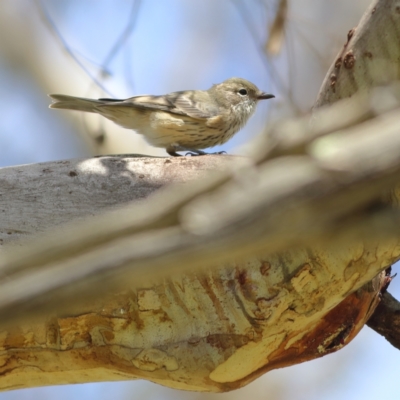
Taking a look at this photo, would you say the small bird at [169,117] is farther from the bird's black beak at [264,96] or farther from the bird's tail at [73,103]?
the bird's black beak at [264,96]

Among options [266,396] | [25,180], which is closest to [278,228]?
[25,180]

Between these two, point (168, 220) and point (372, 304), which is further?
point (372, 304)

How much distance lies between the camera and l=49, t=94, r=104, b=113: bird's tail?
14.1 feet

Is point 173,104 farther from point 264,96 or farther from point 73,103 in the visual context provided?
point 264,96

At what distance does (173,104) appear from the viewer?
456 centimetres

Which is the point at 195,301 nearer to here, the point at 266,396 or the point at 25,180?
the point at 25,180

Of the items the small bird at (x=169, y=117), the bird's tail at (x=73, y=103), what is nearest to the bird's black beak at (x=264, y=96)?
the small bird at (x=169, y=117)

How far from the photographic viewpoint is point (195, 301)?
2385 mm

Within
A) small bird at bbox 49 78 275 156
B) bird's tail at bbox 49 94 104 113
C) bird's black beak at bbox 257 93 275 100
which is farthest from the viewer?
bird's black beak at bbox 257 93 275 100

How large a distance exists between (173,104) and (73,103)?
715 millimetres

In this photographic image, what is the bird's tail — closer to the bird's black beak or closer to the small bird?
the small bird

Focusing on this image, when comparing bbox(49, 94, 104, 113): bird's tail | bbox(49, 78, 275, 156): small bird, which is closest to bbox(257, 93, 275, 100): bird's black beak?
bbox(49, 78, 275, 156): small bird

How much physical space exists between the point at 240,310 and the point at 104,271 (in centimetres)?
160

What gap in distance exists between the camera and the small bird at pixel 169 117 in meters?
4.43
